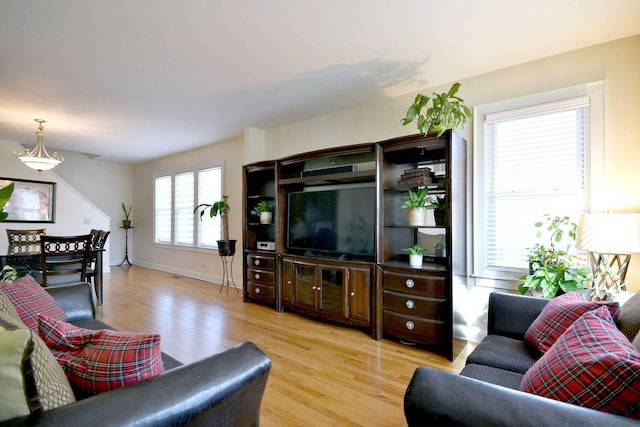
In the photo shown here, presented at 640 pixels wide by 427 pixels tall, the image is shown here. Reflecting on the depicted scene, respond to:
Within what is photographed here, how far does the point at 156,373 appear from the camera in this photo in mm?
944

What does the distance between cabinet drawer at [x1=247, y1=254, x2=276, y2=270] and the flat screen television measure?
0.30 metres

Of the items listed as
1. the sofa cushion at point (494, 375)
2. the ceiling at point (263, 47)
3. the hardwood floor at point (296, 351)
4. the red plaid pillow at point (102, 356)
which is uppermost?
the ceiling at point (263, 47)

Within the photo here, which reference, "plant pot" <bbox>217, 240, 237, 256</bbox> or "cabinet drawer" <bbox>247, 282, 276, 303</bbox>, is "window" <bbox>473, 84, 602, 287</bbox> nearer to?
"cabinet drawer" <bbox>247, 282, 276, 303</bbox>

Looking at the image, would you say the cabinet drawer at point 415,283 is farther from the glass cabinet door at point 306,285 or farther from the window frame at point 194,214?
the window frame at point 194,214

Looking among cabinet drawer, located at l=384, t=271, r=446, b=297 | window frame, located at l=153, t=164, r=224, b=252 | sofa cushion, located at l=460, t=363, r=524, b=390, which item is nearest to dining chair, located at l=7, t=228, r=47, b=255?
window frame, located at l=153, t=164, r=224, b=252

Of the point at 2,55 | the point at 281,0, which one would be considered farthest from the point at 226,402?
the point at 2,55

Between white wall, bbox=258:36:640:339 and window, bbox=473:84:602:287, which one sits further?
window, bbox=473:84:602:287

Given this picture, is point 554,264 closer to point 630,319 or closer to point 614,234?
point 614,234

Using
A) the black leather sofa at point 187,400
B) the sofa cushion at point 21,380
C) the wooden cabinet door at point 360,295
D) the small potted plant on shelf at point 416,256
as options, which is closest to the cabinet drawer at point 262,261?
the wooden cabinet door at point 360,295

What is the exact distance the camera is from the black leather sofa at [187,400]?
694 millimetres

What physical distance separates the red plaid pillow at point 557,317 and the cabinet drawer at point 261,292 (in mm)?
2849

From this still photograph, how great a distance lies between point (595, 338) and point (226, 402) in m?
1.25

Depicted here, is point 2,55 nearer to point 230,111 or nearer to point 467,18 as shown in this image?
point 230,111

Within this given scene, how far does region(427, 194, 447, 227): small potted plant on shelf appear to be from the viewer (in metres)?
2.87
